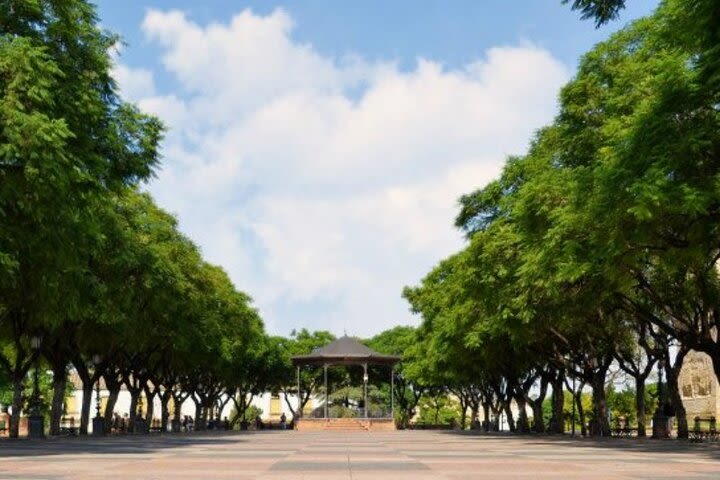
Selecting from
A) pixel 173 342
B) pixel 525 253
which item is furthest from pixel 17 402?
pixel 525 253

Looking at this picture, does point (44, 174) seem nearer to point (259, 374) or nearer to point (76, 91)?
point (76, 91)


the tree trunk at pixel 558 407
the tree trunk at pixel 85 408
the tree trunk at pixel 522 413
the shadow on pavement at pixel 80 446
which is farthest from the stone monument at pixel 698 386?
the shadow on pavement at pixel 80 446

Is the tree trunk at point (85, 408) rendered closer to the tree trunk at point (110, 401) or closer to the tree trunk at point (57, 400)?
Result: the tree trunk at point (110, 401)

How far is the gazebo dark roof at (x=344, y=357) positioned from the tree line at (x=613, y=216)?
793 inches

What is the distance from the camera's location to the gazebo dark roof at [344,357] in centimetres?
6556

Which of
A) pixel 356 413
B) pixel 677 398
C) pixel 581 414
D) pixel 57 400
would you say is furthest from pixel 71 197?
pixel 356 413

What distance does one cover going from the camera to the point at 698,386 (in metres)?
71.8

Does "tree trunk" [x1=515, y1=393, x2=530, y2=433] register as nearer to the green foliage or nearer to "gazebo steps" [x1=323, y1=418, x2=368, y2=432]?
"gazebo steps" [x1=323, y1=418, x2=368, y2=432]

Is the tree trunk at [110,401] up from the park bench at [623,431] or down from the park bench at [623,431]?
up

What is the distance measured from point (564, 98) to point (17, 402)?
24.0 m

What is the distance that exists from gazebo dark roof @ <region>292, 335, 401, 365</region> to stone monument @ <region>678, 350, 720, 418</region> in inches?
939

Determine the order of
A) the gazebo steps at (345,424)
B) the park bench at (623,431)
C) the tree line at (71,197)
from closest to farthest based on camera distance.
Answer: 1. the tree line at (71,197)
2. the park bench at (623,431)
3. the gazebo steps at (345,424)

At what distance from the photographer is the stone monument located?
67438 mm

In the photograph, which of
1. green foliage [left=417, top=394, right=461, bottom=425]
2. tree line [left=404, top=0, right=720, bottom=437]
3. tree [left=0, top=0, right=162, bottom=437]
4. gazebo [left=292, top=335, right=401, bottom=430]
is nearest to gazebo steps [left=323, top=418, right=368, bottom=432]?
gazebo [left=292, top=335, right=401, bottom=430]
